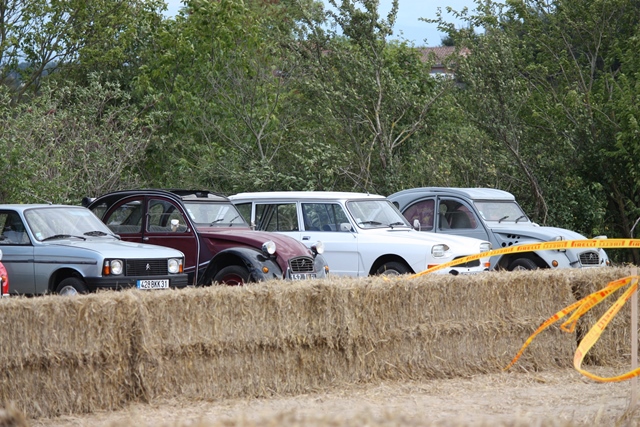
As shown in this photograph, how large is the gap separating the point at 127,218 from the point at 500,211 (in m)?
7.03

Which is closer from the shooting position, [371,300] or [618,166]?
[371,300]

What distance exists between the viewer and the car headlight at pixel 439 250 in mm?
14258

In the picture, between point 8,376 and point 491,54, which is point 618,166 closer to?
point 491,54

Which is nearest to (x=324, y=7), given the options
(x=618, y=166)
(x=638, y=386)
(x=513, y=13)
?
(x=513, y=13)

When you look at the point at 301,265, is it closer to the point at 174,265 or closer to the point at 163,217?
the point at 174,265

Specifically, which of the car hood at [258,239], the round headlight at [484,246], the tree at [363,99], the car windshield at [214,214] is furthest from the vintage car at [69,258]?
the tree at [363,99]

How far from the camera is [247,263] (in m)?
12.4

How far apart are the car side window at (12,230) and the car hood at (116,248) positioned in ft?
1.38

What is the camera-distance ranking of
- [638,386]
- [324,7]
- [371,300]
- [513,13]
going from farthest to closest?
1. [513,13]
2. [324,7]
3. [371,300]
4. [638,386]

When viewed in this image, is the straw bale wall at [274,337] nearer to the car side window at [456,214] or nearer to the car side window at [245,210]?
the car side window at [245,210]

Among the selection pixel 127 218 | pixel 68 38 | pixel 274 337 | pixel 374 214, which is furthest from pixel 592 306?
pixel 68 38

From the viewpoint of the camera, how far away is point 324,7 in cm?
2466

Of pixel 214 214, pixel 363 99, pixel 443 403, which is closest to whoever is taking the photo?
pixel 443 403

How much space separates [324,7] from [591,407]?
18610mm
